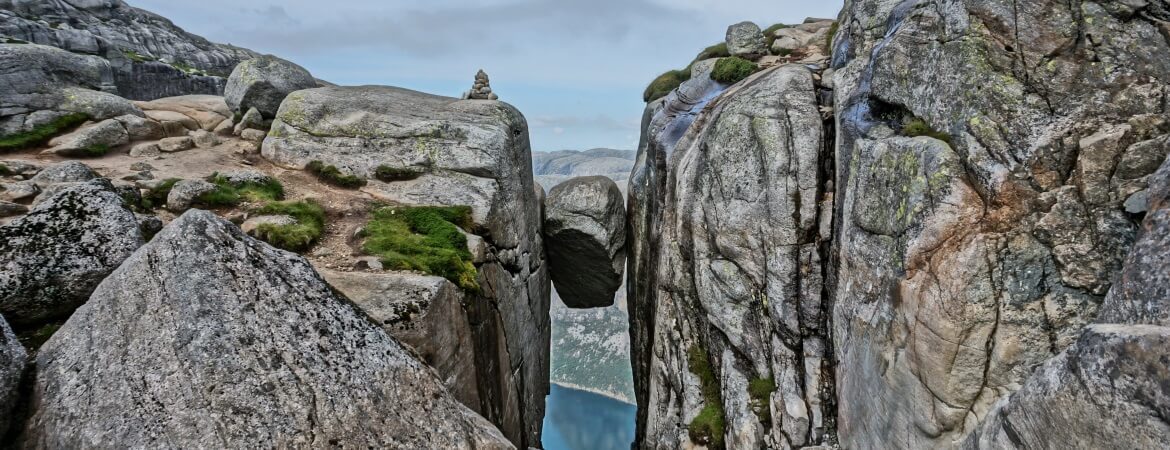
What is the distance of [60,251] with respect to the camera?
30.3 feet

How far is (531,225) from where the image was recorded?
26719 mm

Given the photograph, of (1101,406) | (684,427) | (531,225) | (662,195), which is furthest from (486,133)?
(1101,406)

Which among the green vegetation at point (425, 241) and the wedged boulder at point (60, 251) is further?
the green vegetation at point (425, 241)

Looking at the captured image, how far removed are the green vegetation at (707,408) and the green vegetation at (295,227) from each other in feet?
51.2

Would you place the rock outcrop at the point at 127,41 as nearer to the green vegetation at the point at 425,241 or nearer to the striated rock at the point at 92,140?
the striated rock at the point at 92,140

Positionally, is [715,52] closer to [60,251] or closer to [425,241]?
[425,241]

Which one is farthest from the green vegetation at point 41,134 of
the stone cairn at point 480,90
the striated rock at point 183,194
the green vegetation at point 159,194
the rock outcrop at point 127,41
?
the stone cairn at point 480,90

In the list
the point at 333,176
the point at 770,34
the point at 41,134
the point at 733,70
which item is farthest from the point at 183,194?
the point at 770,34

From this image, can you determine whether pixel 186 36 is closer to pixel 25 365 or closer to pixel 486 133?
pixel 486 133

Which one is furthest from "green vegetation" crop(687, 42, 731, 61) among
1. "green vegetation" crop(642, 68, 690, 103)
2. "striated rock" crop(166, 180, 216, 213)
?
"striated rock" crop(166, 180, 216, 213)

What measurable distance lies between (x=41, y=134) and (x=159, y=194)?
8.24 metres

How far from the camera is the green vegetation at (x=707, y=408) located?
1916 centimetres

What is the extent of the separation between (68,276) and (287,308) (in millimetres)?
4661

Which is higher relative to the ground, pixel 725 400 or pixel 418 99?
pixel 418 99
